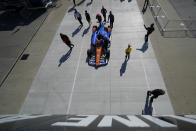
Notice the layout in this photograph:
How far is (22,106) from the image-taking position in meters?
7.80

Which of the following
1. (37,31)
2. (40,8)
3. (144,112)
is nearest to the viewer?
(144,112)

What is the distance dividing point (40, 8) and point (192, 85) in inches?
760

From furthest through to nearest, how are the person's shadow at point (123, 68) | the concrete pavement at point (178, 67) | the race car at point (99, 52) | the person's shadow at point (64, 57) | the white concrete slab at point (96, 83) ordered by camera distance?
1. the person's shadow at point (64, 57)
2. the race car at point (99, 52)
3. the person's shadow at point (123, 68)
4. the white concrete slab at point (96, 83)
5. the concrete pavement at point (178, 67)

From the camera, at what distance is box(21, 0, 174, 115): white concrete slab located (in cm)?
739

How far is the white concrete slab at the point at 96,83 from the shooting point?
7.39 m

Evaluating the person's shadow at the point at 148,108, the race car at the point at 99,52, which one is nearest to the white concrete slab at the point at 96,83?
the person's shadow at the point at 148,108

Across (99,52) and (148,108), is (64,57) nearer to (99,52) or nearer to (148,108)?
(99,52)

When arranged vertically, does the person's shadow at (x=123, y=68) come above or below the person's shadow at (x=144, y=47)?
below

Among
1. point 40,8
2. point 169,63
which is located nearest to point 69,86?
point 169,63

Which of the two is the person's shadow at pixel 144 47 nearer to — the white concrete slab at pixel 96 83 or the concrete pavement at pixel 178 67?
the white concrete slab at pixel 96 83

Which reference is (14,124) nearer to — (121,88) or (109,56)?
(121,88)

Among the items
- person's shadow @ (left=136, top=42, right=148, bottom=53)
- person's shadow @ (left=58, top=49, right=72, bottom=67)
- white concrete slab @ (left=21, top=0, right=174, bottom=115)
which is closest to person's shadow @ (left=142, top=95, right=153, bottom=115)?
white concrete slab @ (left=21, top=0, right=174, bottom=115)

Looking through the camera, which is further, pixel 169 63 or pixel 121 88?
pixel 169 63

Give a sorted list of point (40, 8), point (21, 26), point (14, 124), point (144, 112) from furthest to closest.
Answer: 1. point (40, 8)
2. point (21, 26)
3. point (144, 112)
4. point (14, 124)
